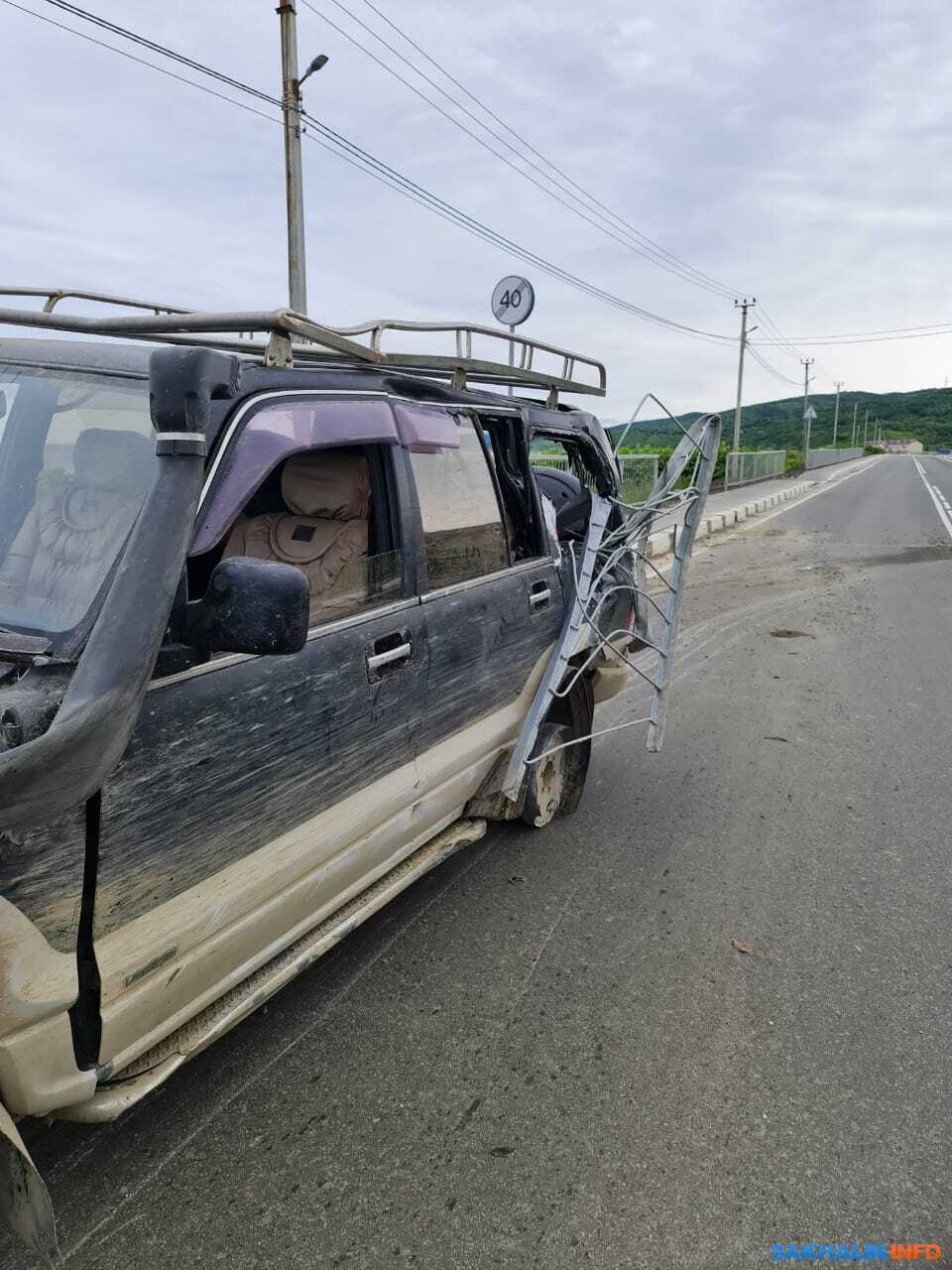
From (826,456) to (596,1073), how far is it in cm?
8563

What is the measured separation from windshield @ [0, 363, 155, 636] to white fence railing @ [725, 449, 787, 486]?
35.2 metres

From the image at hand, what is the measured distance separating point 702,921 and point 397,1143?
64.8 inches

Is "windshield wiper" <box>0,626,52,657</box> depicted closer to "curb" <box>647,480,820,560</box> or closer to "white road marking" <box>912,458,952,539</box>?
"curb" <box>647,480,820,560</box>

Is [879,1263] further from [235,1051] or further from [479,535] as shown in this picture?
[479,535]

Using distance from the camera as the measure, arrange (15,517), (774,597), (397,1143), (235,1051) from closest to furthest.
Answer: (15,517) → (397,1143) → (235,1051) → (774,597)

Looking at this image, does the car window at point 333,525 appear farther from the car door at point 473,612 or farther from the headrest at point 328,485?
the car door at point 473,612

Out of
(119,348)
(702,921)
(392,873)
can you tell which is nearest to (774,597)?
(702,921)

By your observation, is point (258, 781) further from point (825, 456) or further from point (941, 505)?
point (825, 456)

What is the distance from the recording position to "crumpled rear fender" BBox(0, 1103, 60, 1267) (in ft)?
5.41

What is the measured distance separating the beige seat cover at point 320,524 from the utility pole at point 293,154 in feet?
37.5

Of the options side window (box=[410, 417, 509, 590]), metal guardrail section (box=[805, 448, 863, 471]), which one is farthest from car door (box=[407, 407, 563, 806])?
metal guardrail section (box=[805, 448, 863, 471])

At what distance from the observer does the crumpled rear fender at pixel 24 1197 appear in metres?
1.65

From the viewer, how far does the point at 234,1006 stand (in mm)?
2332

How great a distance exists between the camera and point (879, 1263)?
2121 mm
